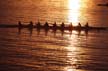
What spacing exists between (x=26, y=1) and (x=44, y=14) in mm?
19524

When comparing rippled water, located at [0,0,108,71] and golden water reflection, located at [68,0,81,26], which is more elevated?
rippled water, located at [0,0,108,71]

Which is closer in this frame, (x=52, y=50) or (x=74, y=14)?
(x=52, y=50)

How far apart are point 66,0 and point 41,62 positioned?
165 ft

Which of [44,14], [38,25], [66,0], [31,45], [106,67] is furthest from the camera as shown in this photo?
[66,0]

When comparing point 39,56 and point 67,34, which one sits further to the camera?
point 67,34

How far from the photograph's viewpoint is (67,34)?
1388 inches

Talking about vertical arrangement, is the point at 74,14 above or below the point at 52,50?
below

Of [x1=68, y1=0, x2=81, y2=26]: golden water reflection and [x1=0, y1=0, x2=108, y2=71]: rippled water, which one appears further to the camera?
[x1=68, y1=0, x2=81, y2=26]: golden water reflection

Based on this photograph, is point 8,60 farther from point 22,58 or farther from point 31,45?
point 31,45

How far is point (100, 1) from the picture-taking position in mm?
70875

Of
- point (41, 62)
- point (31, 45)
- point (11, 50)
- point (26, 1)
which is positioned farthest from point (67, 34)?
point (26, 1)

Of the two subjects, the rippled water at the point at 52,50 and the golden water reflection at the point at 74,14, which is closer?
the rippled water at the point at 52,50

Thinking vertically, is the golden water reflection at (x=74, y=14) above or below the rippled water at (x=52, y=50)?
below

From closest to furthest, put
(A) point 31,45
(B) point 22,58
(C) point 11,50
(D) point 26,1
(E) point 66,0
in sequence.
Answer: (B) point 22,58 < (C) point 11,50 < (A) point 31,45 < (D) point 26,1 < (E) point 66,0
